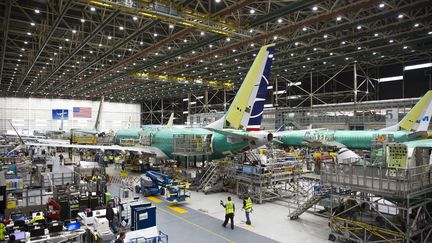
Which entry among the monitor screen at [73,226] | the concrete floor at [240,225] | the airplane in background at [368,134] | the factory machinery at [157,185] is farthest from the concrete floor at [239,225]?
the airplane in background at [368,134]

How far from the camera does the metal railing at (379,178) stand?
1232 cm

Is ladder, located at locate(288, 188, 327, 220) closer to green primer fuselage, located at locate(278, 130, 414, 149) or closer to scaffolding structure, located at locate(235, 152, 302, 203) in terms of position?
scaffolding structure, located at locate(235, 152, 302, 203)

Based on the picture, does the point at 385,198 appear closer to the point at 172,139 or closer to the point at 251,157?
the point at 251,157

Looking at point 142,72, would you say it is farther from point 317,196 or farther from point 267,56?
point 317,196

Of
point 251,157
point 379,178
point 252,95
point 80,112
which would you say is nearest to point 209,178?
point 251,157

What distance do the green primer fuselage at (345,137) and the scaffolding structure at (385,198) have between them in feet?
64.8

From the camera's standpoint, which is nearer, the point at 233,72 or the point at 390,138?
the point at 390,138

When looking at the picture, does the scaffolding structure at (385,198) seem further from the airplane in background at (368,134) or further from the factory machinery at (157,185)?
the airplane in background at (368,134)

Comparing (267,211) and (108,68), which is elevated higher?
(108,68)

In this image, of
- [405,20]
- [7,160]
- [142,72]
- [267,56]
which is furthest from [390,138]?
[7,160]

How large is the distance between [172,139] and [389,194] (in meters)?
21.5

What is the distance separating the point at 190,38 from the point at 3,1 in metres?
17.3

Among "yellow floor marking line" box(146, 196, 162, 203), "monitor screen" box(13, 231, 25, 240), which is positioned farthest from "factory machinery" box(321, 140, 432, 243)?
"monitor screen" box(13, 231, 25, 240)

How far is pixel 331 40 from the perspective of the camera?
3266 cm
